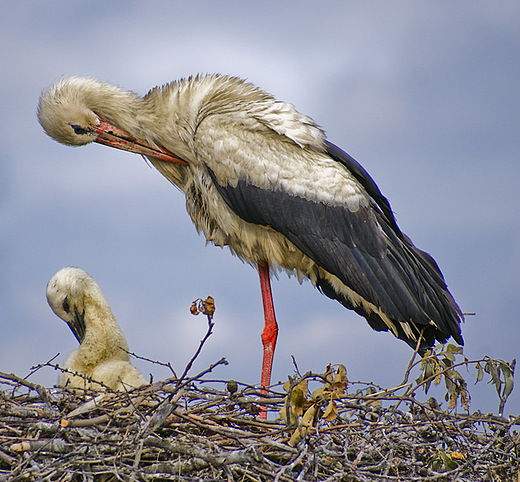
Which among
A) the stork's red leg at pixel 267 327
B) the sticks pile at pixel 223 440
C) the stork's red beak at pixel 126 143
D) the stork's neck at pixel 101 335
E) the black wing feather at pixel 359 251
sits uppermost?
the stork's red beak at pixel 126 143

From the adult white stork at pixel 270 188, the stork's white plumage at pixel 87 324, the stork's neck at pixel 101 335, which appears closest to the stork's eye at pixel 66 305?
the stork's white plumage at pixel 87 324

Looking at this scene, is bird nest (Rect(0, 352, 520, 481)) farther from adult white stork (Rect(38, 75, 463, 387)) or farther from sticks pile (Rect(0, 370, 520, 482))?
adult white stork (Rect(38, 75, 463, 387))

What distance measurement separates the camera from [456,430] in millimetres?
3844

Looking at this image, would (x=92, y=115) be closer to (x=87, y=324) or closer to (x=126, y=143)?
(x=126, y=143)

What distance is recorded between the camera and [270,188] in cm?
489

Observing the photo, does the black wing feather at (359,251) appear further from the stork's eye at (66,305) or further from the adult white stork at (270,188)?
the stork's eye at (66,305)

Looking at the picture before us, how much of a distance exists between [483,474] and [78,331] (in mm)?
2769

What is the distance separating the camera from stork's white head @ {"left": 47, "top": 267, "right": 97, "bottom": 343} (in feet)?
17.1

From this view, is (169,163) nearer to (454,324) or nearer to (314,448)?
(454,324)

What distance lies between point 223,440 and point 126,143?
2634 mm

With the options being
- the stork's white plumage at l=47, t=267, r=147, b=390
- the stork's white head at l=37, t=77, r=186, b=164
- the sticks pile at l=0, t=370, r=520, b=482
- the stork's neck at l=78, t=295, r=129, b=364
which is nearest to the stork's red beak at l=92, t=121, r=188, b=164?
the stork's white head at l=37, t=77, r=186, b=164

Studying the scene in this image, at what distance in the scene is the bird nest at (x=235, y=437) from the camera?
3.11 metres

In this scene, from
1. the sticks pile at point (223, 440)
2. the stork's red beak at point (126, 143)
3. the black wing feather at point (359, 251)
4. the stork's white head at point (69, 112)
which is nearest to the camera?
the sticks pile at point (223, 440)

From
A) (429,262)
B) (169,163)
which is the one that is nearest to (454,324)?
(429,262)
